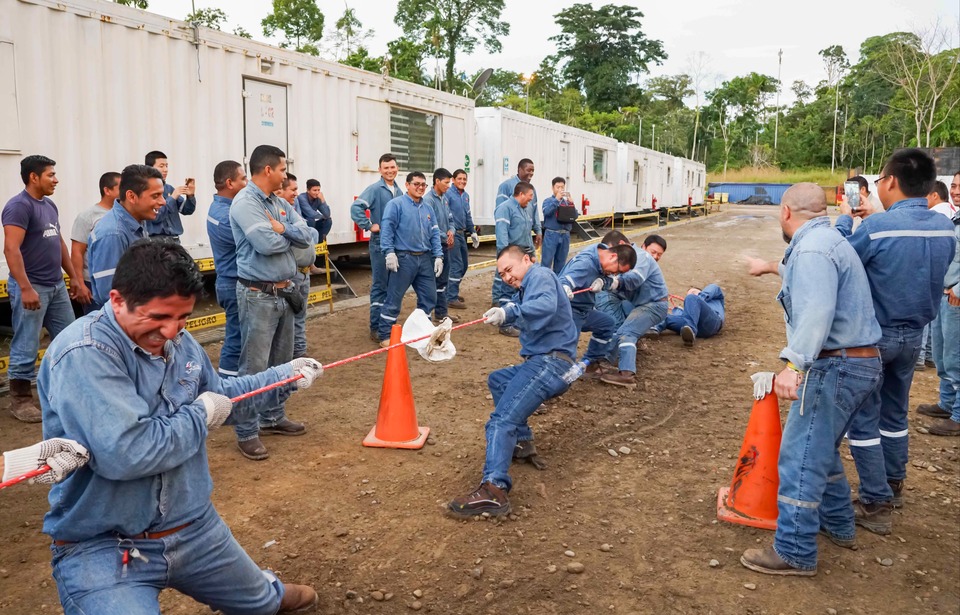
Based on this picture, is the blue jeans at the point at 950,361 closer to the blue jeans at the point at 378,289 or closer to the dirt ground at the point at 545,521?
the dirt ground at the point at 545,521

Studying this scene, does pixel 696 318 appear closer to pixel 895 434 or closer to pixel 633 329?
pixel 633 329

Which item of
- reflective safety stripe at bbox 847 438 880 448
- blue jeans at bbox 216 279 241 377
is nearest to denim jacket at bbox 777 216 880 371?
reflective safety stripe at bbox 847 438 880 448

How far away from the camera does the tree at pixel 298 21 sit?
3641 centimetres

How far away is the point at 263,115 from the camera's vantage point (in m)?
9.15

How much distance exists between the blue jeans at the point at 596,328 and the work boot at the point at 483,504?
2.73 meters

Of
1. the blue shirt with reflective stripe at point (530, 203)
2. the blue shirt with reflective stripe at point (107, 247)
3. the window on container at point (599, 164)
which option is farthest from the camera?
the window on container at point (599, 164)

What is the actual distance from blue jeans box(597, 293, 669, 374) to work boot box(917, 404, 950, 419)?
95.4 inches

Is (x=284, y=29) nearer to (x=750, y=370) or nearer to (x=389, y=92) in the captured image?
(x=389, y=92)

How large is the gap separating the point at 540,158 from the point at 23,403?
13.8m

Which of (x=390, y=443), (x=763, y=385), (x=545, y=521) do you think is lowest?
(x=545, y=521)

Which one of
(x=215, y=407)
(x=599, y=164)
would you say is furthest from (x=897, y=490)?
(x=599, y=164)

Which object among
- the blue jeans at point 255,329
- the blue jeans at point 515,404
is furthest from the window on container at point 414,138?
the blue jeans at point 515,404

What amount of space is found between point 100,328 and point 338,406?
3.89m

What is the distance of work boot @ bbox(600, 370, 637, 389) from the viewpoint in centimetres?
657
